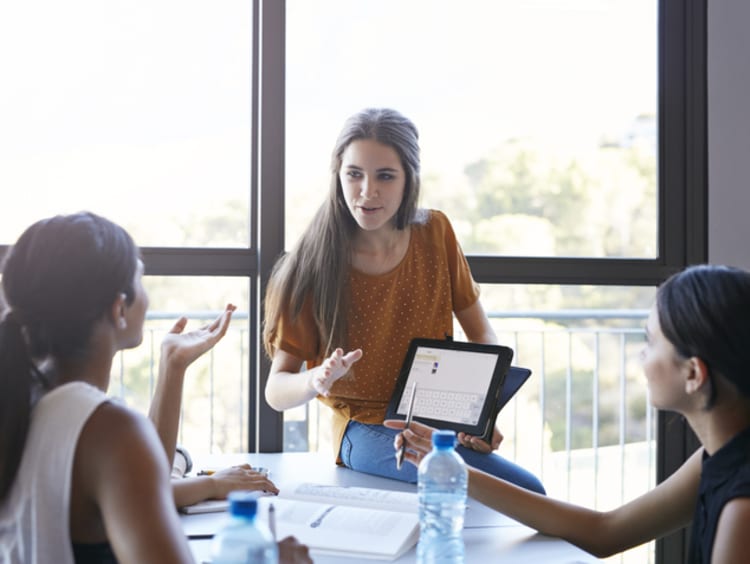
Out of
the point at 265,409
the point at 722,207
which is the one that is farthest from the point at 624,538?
the point at 722,207

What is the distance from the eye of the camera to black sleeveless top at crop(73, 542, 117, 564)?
3.83 ft

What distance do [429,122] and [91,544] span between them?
8.11 feet

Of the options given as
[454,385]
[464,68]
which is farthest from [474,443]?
[464,68]

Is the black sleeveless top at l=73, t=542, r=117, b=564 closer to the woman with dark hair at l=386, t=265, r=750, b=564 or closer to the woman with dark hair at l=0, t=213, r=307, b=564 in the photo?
the woman with dark hair at l=0, t=213, r=307, b=564

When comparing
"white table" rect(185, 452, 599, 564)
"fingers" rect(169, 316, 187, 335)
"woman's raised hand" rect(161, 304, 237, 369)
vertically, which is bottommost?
"white table" rect(185, 452, 599, 564)

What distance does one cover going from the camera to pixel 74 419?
3.71 ft

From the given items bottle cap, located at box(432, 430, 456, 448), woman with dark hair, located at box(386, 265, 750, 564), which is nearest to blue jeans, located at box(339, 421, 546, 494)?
woman with dark hair, located at box(386, 265, 750, 564)

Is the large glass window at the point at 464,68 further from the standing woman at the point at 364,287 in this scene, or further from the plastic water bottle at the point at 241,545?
the plastic water bottle at the point at 241,545

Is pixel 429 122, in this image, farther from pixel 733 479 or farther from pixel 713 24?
pixel 733 479

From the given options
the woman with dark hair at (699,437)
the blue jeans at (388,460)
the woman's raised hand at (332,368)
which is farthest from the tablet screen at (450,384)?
the woman with dark hair at (699,437)

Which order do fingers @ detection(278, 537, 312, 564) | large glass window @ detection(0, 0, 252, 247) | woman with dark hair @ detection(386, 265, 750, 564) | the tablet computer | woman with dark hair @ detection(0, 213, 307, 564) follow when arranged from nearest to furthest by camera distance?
1. woman with dark hair @ detection(0, 213, 307, 564)
2. fingers @ detection(278, 537, 312, 564)
3. woman with dark hair @ detection(386, 265, 750, 564)
4. the tablet computer
5. large glass window @ detection(0, 0, 252, 247)

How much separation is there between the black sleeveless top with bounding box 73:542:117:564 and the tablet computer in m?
1.01

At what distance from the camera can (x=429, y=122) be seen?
336 centimetres

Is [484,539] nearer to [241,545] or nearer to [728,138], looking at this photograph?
[241,545]
